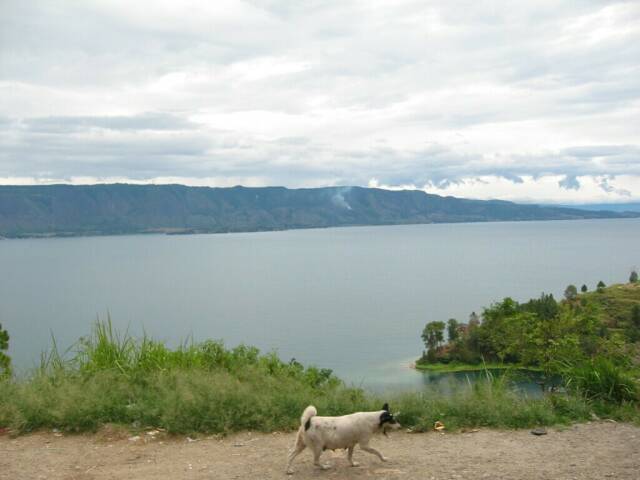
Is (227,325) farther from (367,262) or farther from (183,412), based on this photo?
(367,262)

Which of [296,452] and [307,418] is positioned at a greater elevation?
[307,418]

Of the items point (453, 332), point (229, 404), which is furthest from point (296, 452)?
point (453, 332)

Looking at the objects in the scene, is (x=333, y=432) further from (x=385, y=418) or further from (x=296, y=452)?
(x=385, y=418)

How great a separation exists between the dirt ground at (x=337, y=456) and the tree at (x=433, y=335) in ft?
238

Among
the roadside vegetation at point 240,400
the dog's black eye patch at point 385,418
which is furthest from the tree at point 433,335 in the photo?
the dog's black eye patch at point 385,418

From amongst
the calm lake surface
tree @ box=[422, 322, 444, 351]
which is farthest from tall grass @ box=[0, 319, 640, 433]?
tree @ box=[422, 322, 444, 351]

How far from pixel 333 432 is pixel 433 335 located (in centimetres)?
7574

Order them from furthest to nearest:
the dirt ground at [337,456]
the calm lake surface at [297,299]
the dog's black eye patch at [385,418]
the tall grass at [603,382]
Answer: the calm lake surface at [297,299], the tall grass at [603,382], the dog's black eye patch at [385,418], the dirt ground at [337,456]

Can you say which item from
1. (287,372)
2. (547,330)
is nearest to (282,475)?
(287,372)

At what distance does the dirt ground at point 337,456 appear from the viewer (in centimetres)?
669

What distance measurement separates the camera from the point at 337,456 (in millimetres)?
7527

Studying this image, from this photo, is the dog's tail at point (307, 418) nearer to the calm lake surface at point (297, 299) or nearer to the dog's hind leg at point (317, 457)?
the dog's hind leg at point (317, 457)

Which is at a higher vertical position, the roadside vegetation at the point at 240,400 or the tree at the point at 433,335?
the roadside vegetation at the point at 240,400

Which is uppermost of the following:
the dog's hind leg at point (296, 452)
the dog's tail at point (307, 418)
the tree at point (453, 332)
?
the dog's tail at point (307, 418)
